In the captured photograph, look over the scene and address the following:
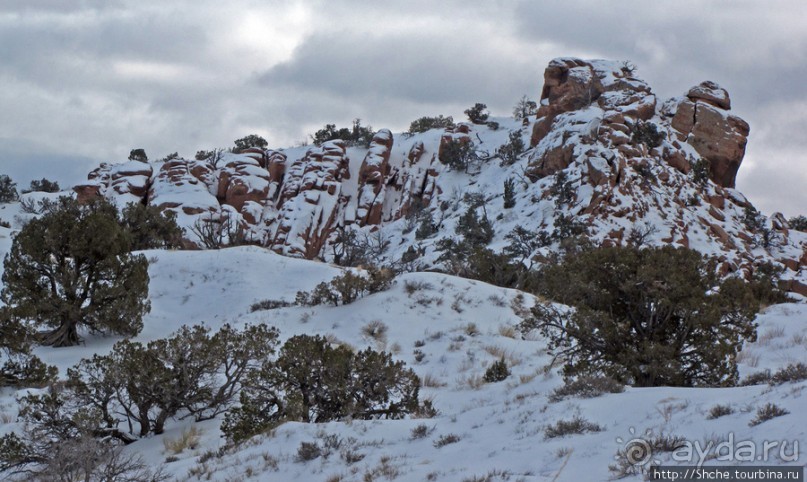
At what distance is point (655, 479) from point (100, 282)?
18.5m

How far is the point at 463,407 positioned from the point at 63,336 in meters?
12.5

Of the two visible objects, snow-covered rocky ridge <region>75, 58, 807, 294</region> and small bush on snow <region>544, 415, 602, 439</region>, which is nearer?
small bush on snow <region>544, 415, 602, 439</region>

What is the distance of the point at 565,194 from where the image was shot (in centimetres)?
4047

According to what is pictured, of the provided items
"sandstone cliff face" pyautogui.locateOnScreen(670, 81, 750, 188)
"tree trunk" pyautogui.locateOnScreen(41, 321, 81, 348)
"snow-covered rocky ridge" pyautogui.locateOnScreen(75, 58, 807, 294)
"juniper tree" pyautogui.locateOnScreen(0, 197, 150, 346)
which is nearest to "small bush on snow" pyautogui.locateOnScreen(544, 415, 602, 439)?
"juniper tree" pyautogui.locateOnScreen(0, 197, 150, 346)

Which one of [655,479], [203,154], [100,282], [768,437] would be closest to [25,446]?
[655,479]

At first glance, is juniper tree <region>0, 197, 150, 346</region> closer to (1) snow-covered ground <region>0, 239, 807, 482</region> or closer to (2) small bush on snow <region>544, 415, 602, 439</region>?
(1) snow-covered ground <region>0, 239, 807, 482</region>

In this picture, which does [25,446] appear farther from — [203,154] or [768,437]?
[203,154]

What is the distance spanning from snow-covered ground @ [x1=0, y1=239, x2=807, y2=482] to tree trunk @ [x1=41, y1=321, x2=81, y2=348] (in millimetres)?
567

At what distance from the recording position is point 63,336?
17.7 metres

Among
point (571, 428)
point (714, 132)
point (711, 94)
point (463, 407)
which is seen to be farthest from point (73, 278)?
point (711, 94)

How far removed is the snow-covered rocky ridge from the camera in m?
39.2

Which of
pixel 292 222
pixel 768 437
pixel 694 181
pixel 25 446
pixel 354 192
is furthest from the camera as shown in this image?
pixel 354 192

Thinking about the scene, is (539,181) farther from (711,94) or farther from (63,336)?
(63,336)

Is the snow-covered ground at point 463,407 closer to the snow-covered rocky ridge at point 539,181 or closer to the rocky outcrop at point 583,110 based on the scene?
the snow-covered rocky ridge at point 539,181
